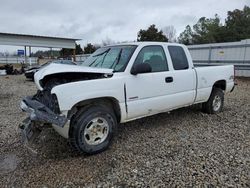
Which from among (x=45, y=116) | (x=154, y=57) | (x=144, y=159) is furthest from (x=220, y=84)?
(x=45, y=116)

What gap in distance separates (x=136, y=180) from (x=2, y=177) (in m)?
1.88

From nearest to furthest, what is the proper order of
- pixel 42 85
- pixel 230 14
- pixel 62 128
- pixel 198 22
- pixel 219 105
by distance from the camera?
pixel 62 128 → pixel 42 85 → pixel 219 105 → pixel 230 14 → pixel 198 22

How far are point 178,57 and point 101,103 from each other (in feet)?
7.28

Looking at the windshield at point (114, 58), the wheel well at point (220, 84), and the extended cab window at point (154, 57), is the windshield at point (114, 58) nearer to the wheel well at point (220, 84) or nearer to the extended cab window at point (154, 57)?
the extended cab window at point (154, 57)

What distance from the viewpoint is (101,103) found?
4129mm

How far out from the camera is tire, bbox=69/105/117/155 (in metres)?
3.73

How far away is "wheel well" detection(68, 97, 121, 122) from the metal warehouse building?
1349 cm

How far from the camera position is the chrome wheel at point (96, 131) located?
12.7ft

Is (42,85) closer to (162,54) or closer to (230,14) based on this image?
(162,54)

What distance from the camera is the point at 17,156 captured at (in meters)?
4.02

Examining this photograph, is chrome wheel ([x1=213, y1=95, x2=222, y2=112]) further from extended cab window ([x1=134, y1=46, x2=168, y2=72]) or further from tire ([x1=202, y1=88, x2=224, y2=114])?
extended cab window ([x1=134, y1=46, x2=168, y2=72])

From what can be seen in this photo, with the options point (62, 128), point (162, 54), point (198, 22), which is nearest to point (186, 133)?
point (162, 54)

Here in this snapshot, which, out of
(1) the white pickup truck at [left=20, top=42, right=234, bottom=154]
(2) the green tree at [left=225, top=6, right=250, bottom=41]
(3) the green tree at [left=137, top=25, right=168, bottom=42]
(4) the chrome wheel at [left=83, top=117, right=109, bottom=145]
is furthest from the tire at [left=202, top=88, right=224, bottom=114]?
(2) the green tree at [left=225, top=6, right=250, bottom=41]

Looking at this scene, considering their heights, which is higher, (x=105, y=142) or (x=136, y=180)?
(x=105, y=142)
